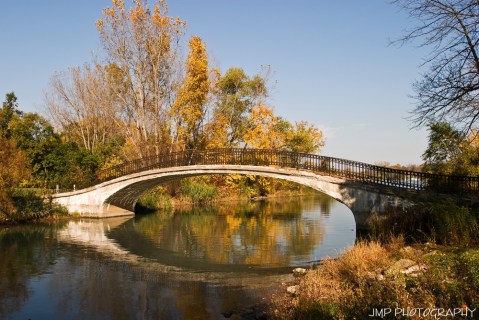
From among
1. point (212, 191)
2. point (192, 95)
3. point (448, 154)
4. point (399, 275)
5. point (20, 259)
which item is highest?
point (192, 95)

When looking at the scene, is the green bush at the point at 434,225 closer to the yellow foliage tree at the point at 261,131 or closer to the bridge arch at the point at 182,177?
the bridge arch at the point at 182,177

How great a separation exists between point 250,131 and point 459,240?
96.6 feet

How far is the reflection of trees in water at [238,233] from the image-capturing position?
17.7 metres

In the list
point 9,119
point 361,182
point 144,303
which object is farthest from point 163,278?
point 9,119

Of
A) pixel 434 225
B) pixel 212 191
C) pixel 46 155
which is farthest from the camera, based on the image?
pixel 212 191

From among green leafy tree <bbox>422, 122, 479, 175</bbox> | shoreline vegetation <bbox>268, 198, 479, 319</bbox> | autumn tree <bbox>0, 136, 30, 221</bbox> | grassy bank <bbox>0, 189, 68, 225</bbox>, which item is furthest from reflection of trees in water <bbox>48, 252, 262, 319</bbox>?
green leafy tree <bbox>422, 122, 479, 175</bbox>

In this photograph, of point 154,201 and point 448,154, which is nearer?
point 448,154

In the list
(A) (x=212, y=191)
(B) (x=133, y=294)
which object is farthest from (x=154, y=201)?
(B) (x=133, y=294)

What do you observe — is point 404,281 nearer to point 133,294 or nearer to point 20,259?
point 133,294

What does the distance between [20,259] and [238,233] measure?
10.8 m

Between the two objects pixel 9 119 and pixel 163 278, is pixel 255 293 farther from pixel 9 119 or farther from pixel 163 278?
pixel 9 119

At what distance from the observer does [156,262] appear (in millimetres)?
16578

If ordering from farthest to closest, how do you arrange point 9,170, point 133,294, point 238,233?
point 9,170 → point 238,233 → point 133,294

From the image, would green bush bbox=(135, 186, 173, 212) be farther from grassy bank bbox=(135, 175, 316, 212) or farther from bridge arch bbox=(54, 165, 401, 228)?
bridge arch bbox=(54, 165, 401, 228)
